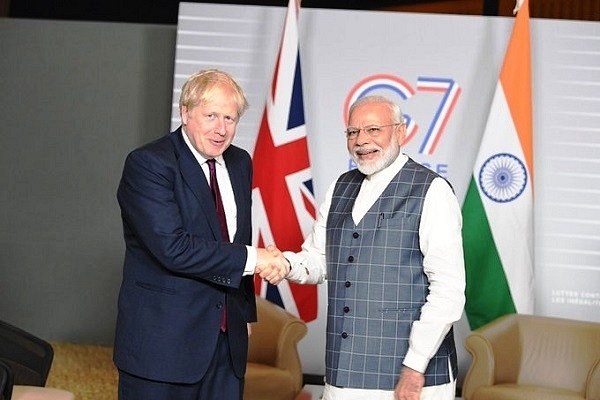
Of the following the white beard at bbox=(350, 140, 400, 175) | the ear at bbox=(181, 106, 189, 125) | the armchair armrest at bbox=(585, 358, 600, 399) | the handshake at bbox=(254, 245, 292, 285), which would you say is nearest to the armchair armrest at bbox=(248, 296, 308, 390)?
the armchair armrest at bbox=(585, 358, 600, 399)

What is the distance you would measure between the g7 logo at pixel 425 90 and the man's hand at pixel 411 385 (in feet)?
11.2

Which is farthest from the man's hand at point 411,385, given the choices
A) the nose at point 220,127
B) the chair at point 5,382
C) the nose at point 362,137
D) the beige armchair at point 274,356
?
the beige armchair at point 274,356

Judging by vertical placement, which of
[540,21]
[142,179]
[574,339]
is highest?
[540,21]

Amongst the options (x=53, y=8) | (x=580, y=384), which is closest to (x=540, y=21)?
(x=580, y=384)

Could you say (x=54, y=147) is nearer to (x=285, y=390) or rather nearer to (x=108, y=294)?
(x=108, y=294)

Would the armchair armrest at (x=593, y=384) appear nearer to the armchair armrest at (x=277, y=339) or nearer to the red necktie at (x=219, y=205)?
the armchair armrest at (x=277, y=339)

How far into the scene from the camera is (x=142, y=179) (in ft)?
9.36

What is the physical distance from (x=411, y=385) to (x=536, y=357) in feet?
9.24

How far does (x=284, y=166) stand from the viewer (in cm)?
598

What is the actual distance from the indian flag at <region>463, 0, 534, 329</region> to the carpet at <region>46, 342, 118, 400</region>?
240cm

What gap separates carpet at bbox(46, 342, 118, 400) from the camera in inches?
226

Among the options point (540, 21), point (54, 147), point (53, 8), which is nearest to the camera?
point (540, 21)

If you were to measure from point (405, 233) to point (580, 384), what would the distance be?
113 inches

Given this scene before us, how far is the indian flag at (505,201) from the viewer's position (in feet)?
19.0
